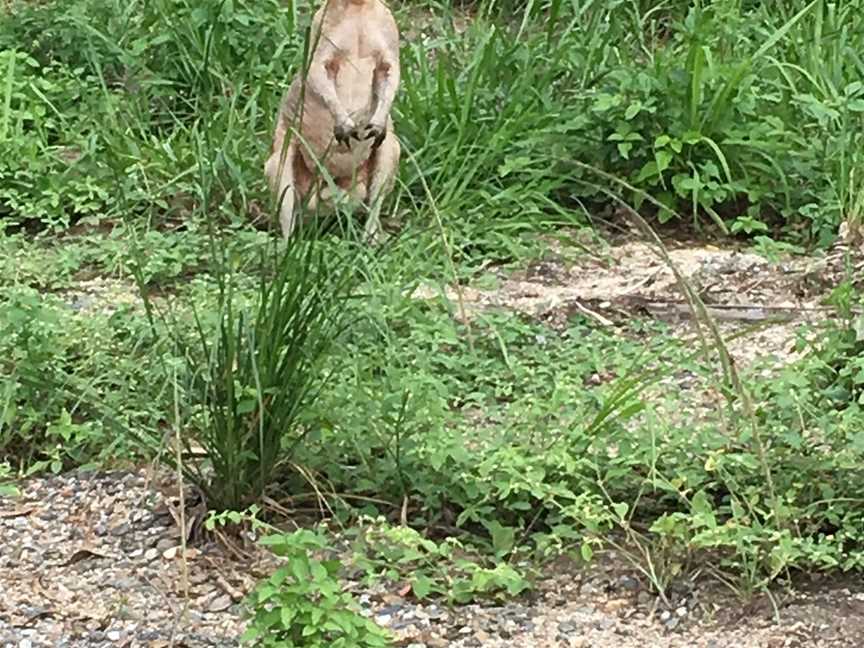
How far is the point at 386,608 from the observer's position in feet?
12.4

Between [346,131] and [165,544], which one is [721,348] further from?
[346,131]

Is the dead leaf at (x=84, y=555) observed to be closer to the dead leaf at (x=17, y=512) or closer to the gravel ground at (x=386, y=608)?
the gravel ground at (x=386, y=608)

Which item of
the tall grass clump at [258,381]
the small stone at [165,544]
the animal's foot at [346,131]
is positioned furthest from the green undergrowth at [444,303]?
the animal's foot at [346,131]

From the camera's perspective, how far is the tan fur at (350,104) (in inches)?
261

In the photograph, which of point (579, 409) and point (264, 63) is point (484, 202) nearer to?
point (264, 63)

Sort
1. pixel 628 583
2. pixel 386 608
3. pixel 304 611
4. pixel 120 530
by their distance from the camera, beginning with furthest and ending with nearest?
1. pixel 120 530
2. pixel 628 583
3. pixel 386 608
4. pixel 304 611

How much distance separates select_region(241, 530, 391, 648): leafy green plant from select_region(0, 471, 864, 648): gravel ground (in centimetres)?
26

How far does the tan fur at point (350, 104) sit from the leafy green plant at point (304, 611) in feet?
10.6

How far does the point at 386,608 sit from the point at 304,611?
1.52ft

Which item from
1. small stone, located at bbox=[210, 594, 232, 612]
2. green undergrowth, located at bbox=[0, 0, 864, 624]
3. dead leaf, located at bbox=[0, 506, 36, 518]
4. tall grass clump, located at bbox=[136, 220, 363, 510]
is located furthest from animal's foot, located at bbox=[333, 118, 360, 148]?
small stone, located at bbox=[210, 594, 232, 612]

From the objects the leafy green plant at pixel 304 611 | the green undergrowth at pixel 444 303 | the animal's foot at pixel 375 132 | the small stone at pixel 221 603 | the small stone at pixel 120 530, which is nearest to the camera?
the leafy green plant at pixel 304 611

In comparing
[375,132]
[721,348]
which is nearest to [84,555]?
[721,348]

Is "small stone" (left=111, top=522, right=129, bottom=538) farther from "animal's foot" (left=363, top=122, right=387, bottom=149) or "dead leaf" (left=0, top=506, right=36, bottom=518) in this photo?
"animal's foot" (left=363, top=122, right=387, bottom=149)

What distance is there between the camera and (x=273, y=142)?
268 inches
